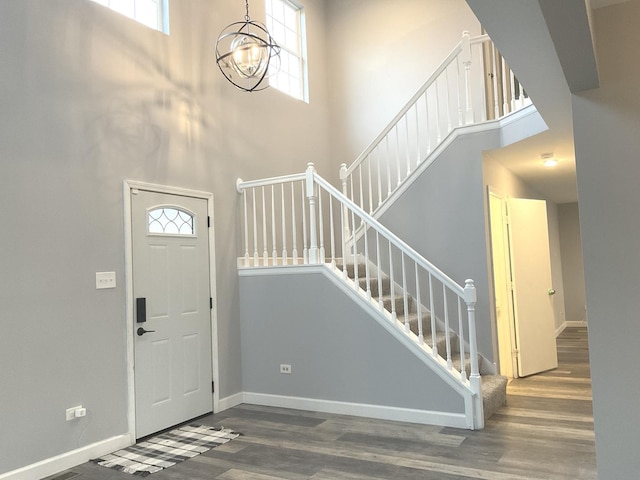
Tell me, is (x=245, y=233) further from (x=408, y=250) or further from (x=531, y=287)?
(x=531, y=287)

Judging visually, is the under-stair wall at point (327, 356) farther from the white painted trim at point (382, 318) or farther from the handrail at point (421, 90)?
the handrail at point (421, 90)

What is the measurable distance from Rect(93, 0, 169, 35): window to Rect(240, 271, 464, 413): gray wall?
2645 millimetres

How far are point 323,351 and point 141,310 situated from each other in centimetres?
173

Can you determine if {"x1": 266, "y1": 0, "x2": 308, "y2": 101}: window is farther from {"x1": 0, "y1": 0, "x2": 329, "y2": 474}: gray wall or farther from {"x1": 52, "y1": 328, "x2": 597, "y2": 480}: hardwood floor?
{"x1": 52, "y1": 328, "x2": 597, "y2": 480}: hardwood floor

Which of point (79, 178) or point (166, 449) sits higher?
point (79, 178)

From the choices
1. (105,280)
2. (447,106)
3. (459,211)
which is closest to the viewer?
Result: (105,280)

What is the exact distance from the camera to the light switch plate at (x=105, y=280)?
12.5 ft

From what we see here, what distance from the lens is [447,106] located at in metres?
5.29

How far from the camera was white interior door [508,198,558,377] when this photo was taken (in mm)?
5711

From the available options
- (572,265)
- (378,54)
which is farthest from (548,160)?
(572,265)

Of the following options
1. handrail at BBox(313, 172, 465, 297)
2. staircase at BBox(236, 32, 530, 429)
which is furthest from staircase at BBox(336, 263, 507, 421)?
handrail at BBox(313, 172, 465, 297)

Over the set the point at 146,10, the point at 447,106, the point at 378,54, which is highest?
the point at 378,54

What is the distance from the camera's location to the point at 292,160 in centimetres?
638

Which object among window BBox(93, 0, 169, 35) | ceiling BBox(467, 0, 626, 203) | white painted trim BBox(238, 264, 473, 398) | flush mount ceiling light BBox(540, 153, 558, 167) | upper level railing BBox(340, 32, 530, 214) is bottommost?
white painted trim BBox(238, 264, 473, 398)
